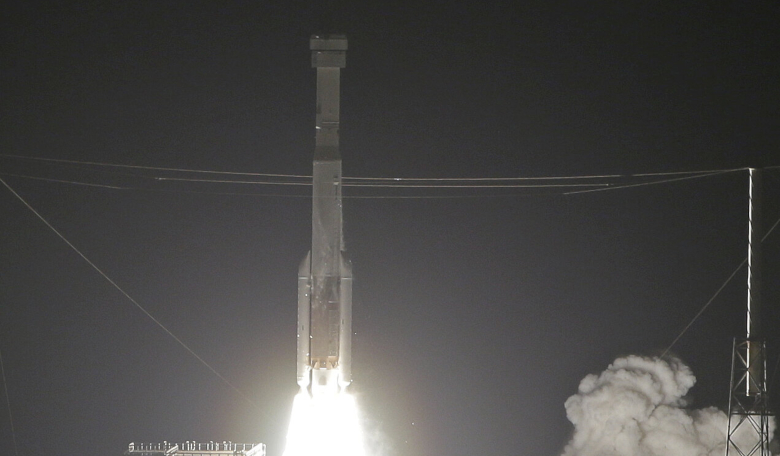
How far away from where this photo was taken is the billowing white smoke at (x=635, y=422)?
2266cm

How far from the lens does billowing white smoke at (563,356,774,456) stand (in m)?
22.7

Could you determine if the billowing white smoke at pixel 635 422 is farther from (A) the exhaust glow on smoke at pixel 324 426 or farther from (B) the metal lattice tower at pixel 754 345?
(A) the exhaust glow on smoke at pixel 324 426

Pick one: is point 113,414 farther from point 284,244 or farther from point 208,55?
point 208,55

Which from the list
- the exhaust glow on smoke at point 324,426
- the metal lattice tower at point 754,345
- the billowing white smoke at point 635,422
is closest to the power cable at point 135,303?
the exhaust glow on smoke at point 324,426

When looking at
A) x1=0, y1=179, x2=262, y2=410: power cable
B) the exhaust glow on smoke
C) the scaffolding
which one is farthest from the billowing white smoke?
x1=0, y1=179, x2=262, y2=410: power cable

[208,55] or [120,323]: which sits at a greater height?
[208,55]

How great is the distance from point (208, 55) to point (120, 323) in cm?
569

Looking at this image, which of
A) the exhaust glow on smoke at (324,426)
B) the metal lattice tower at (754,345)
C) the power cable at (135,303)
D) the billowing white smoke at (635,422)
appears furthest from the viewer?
the billowing white smoke at (635,422)

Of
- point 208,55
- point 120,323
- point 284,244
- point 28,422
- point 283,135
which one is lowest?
point 28,422

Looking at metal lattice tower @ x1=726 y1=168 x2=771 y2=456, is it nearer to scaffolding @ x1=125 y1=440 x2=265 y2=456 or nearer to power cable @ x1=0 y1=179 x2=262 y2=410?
scaffolding @ x1=125 y1=440 x2=265 y2=456

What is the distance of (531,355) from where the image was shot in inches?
889

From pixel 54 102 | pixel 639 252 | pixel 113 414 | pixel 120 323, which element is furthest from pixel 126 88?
pixel 639 252

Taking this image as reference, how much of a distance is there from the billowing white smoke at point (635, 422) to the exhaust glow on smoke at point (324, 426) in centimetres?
543

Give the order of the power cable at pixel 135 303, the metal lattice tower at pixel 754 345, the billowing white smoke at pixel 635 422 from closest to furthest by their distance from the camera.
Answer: the metal lattice tower at pixel 754 345 < the power cable at pixel 135 303 < the billowing white smoke at pixel 635 422
